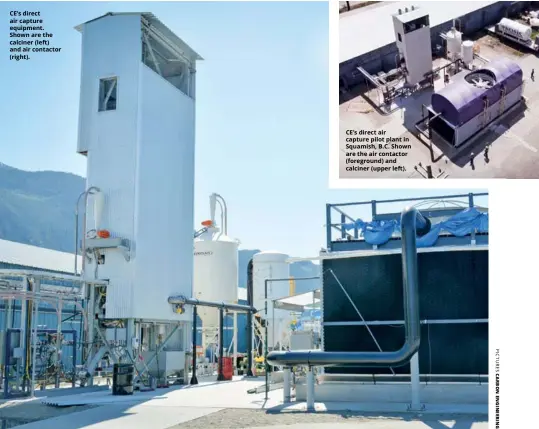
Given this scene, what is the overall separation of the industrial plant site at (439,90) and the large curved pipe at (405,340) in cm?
111

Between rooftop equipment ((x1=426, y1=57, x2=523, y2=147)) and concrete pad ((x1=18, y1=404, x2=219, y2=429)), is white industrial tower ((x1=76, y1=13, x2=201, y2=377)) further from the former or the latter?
rooftop equipment ((x1=426, y1=57, x2=523, y2=147))

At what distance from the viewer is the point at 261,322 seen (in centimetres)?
2383

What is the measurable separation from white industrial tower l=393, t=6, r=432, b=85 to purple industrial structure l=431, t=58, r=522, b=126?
52 cm

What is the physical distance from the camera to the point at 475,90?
1103 centimetres

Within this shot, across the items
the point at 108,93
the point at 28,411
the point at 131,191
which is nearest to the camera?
the point at 28,411

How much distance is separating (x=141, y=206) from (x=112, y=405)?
5.81 m

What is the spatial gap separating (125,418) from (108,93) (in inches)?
359

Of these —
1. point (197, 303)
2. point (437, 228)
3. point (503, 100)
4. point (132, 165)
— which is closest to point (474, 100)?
point (503, 100)

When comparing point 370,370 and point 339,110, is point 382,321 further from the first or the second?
point 339,110

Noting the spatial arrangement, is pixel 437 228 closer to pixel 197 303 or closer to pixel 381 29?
pixel 381 29

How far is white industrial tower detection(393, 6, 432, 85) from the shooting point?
1125 centimetres

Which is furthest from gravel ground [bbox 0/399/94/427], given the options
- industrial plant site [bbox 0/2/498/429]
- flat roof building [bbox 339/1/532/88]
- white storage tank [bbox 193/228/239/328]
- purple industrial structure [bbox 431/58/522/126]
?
white storage tank [bbox 193/228/239/328]

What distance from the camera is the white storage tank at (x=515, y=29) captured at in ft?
37.5

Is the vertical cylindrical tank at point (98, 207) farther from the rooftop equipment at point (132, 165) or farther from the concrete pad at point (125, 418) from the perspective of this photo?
the concrete pad at point (125, 418)
